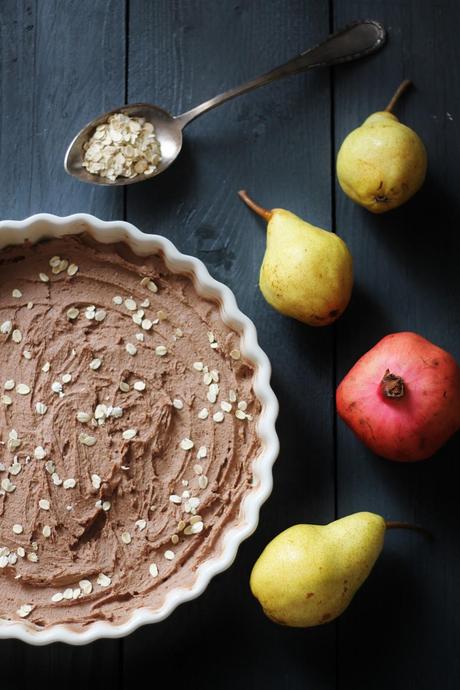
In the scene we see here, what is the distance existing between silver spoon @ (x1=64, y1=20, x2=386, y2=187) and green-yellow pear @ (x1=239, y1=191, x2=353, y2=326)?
9.2 inches

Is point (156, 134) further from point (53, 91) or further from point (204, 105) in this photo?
point (53, 91)

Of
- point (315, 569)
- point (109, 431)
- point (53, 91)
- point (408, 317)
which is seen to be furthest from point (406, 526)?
point (53, 91)

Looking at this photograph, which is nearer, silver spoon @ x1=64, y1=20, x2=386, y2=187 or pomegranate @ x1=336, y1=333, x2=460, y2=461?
pomegranate @ x1=336, y1=333, x2=460, y2=461

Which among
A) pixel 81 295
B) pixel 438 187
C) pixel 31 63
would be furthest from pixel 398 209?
pixel 31 63

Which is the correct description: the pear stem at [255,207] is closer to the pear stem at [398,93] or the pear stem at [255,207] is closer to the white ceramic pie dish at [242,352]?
the white ceramic pie dish at [242,352]

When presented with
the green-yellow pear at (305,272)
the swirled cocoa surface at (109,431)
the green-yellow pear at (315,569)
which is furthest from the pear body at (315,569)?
the green-yellow pear at (305,272)

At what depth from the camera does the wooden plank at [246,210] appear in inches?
56.7

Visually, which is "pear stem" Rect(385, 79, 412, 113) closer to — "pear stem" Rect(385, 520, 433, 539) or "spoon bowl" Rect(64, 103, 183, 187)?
"spoon bowl" Rect(64, 103, 183, 187)

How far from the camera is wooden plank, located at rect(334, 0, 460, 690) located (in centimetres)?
146

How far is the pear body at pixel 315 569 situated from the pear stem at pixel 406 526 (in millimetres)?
50

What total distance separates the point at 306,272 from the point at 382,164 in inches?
8.6

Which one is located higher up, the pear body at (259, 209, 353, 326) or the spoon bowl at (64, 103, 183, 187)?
the spoon bowl at (64, 103, 183, 187)

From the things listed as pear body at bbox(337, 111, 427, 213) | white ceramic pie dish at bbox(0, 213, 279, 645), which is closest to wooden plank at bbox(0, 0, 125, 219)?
white ceramic pie dish at bbox(0, 213, 279, 645)

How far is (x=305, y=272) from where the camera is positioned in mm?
1360
